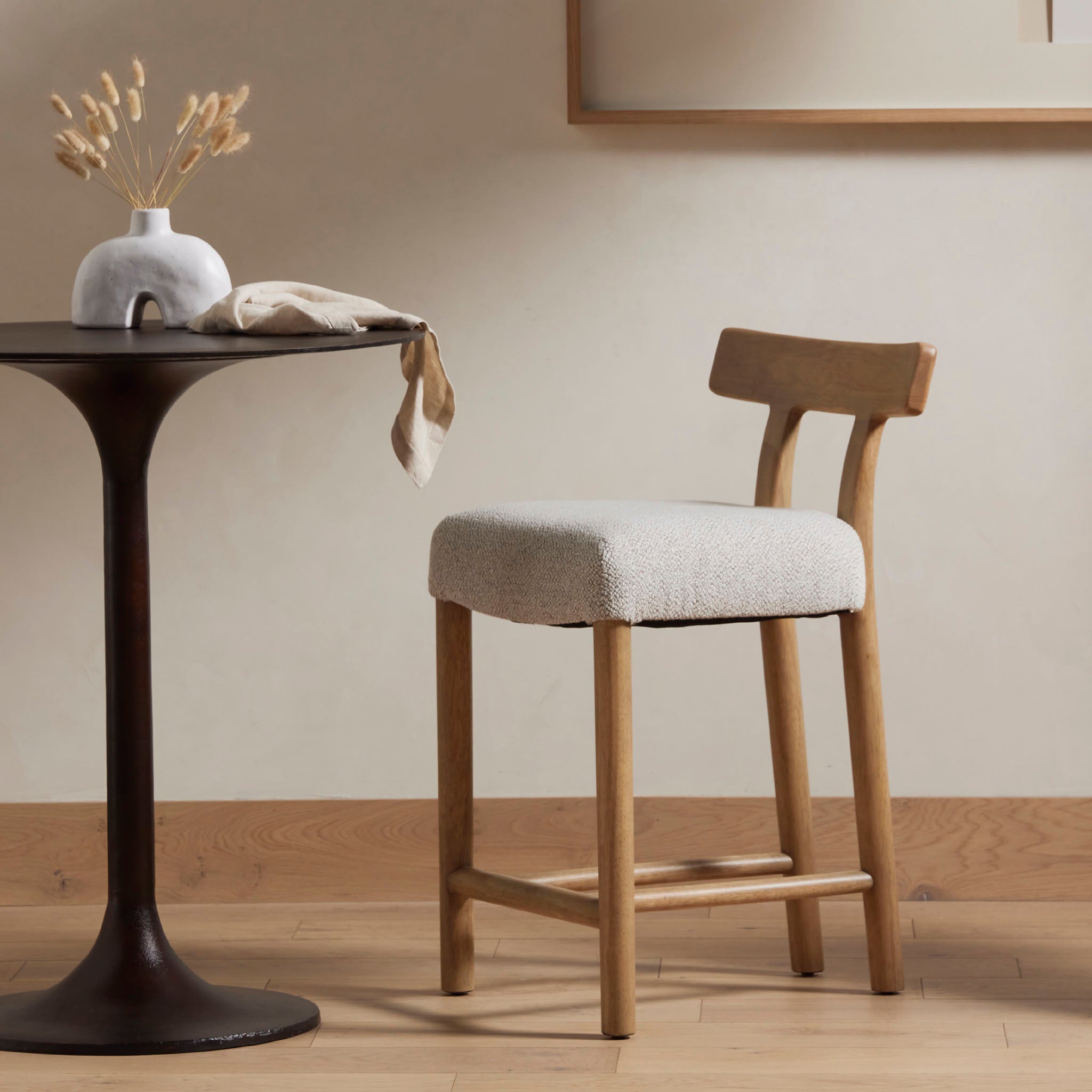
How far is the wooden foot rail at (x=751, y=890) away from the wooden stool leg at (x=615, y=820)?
0.11 ft

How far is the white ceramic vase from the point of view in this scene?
1.95 m

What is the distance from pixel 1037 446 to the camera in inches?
96.0

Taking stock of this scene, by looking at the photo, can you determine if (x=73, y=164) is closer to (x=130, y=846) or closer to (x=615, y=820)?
(x=130, y=846)

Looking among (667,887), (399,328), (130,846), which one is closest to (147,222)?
(399,328)

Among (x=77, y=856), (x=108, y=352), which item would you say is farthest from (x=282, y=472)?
(x=108, y=352)

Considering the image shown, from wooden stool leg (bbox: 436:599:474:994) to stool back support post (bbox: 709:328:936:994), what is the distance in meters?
0.38

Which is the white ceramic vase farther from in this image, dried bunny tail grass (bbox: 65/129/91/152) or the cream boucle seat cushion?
the cream boucle seat cushion

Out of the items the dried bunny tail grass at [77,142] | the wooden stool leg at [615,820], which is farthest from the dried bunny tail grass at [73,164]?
the wooden stool leg at [615,820]

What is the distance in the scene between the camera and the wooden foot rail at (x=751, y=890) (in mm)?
1888

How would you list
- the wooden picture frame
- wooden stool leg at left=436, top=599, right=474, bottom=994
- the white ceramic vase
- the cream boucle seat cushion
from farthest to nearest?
the wooden picture frame
wooden stool leg at left=436, top=599, right=474, bottom=994
the white ceramic vase
the cream boucle seat cushion

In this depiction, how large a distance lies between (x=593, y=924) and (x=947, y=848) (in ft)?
2.67

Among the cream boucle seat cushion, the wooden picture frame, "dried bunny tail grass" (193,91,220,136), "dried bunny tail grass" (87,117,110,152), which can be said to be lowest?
the cream boucle seat cushion

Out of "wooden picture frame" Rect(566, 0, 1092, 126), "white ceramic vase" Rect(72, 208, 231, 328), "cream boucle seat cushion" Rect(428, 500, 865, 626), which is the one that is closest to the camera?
"cream boucle seat cushion" Rect(428, 500, 865, 626)

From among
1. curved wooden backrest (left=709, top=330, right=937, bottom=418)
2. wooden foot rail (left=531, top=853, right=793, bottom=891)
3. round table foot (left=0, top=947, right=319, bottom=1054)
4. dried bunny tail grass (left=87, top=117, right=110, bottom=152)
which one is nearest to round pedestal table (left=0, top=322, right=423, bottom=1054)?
round table foot (left=0, top=947, right=319, bottom=1054)
